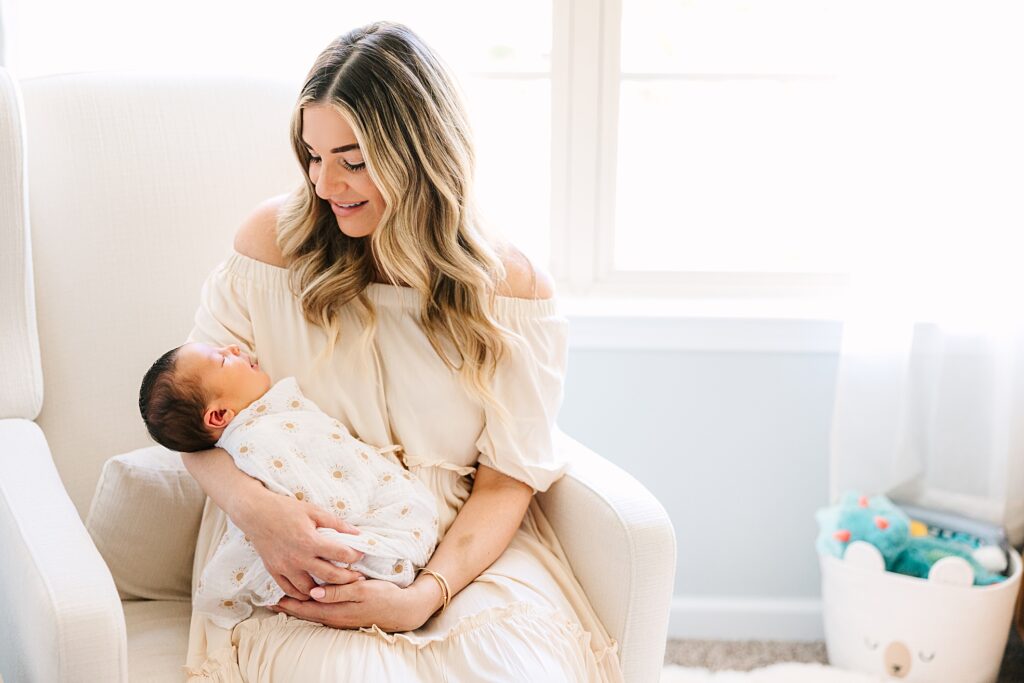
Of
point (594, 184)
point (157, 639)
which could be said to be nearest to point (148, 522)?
point (157, 639)

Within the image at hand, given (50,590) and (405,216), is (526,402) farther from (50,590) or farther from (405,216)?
(50,590)

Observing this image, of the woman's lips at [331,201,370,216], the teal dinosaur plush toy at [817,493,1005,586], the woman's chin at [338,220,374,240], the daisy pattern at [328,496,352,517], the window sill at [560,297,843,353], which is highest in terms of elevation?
the woman's lips at [331,201,370,216]

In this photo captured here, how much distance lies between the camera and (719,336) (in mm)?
2057

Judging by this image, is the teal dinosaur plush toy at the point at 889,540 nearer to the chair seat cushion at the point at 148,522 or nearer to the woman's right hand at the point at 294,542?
the woman's right hand at the point at 294,542

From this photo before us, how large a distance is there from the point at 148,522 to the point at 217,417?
0.23m

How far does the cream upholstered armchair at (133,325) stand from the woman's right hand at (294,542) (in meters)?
0.19

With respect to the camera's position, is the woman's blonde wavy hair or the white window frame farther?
the white window frame

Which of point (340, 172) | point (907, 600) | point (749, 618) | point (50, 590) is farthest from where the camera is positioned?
point (749, 618)

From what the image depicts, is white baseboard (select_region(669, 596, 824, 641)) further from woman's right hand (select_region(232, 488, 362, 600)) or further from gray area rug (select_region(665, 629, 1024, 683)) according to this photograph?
woman's right hand (select_region(232, 488, 362, 600))

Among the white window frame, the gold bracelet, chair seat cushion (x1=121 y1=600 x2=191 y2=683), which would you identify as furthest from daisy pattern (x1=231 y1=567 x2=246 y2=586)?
the white window frame

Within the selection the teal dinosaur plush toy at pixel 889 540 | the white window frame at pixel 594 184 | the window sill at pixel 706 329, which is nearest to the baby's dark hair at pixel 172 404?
the window sill at pixel 706 329

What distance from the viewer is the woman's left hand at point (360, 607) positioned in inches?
48.4

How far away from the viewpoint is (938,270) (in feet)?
6.20

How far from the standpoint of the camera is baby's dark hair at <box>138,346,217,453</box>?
4.12 feet
